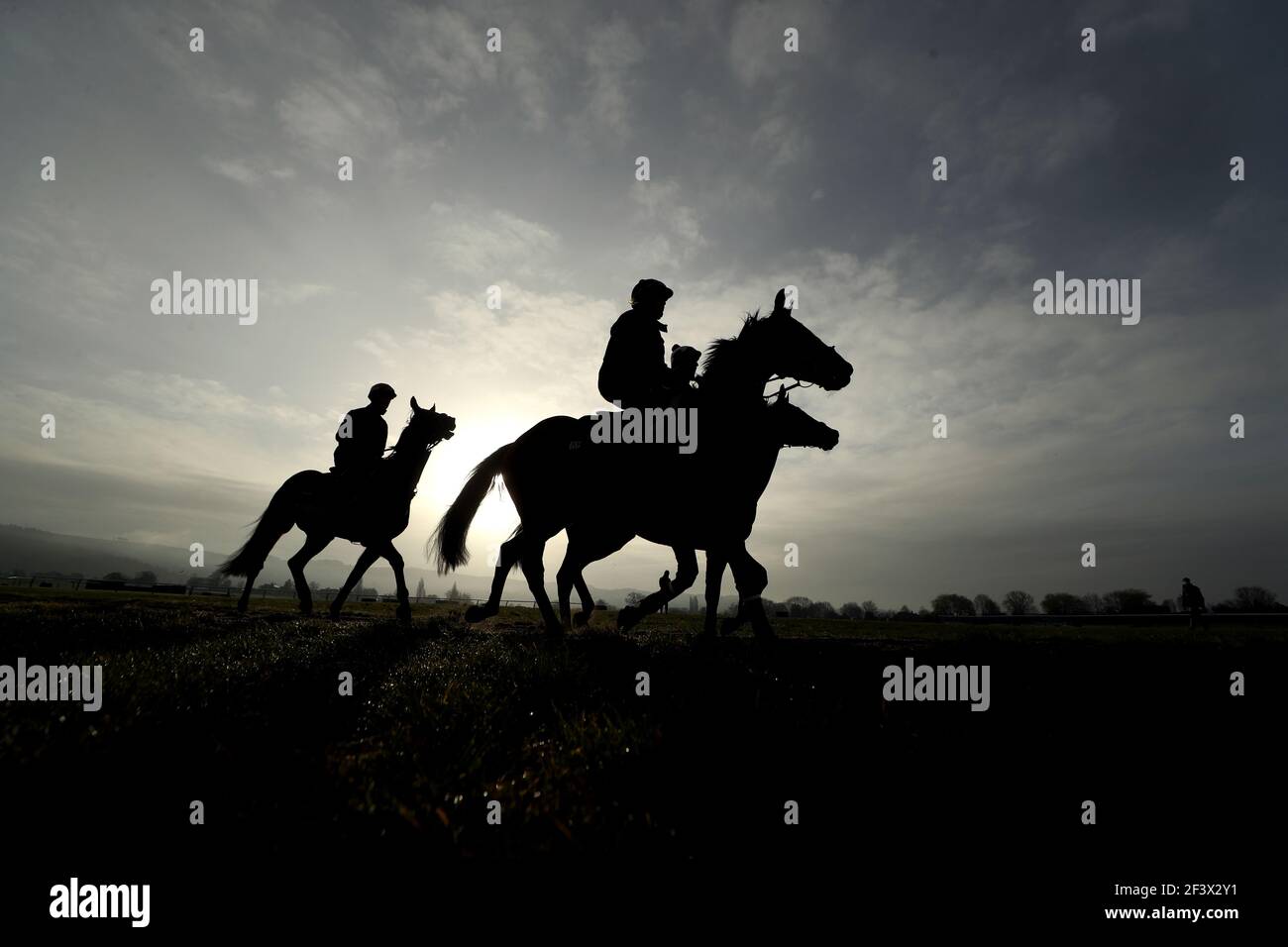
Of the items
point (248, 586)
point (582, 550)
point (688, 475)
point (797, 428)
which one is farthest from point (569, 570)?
point (248, 586)

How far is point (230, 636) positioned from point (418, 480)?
18.8 ft

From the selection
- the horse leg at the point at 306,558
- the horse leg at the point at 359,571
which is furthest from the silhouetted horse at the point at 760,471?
the horse leg at the point at 306,558

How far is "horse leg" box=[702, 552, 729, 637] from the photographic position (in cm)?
678

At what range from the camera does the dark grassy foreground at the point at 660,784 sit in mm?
1459

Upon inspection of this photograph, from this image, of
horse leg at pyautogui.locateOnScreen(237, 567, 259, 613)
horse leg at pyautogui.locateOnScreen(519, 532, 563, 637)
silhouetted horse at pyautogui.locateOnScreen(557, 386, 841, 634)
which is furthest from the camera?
horse leg at pyautogui.locateOnScreen(237, 567, 259, 613)

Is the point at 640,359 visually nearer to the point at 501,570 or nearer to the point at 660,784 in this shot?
the point at 501,570

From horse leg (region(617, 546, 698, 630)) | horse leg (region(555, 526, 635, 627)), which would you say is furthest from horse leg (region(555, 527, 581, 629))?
horse leg (region(617, 546, 698, 630))

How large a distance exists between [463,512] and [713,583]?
→ 488 centimetres

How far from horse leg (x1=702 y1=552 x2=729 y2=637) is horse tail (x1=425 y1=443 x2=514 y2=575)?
14.1ft

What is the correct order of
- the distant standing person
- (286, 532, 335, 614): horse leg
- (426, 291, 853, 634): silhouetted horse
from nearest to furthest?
(426, 291, 853, 634): silhouetted horse → (286, 532, 335, 614): horse leg → the distant standing person

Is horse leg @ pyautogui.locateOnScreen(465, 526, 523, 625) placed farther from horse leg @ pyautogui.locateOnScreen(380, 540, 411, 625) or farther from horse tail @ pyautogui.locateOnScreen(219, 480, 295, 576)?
horse tail @ pyautogui.locateOnScreen(219, 480, 295, 576)
